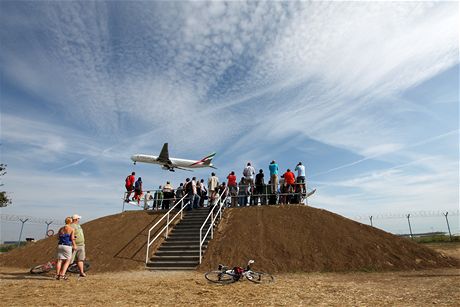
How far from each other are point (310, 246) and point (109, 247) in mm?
8801

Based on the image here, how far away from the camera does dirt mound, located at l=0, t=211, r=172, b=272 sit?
12.7 meters

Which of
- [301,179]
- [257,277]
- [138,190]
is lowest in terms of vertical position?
[257,277]

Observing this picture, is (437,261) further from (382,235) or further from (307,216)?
(307,216)

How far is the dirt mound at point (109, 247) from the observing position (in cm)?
1269

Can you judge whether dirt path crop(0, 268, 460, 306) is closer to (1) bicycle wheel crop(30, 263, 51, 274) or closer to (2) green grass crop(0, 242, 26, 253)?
(1) bicycle wheel crop(30, 263, 51, 274)

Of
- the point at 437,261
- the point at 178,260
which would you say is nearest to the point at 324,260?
the point at 437,261

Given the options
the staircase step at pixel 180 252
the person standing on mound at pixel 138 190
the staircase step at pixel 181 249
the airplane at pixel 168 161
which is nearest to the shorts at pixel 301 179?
the staircase step at pixel 181 249

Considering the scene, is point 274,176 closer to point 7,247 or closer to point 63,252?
point 63,252

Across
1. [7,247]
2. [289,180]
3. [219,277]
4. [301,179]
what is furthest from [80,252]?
[7,247]

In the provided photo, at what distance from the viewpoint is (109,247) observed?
1398 cm

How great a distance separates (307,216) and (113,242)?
30.4 ft

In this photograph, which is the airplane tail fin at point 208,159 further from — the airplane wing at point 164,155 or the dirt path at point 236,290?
the dirt path at point 236,290

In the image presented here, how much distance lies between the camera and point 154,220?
→ 16.4 metres

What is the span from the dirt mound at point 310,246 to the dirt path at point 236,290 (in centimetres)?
121
